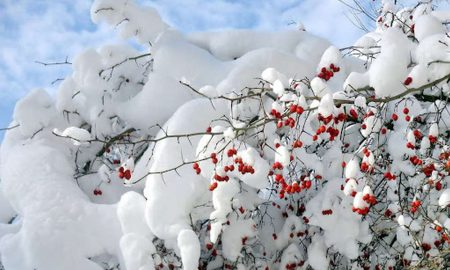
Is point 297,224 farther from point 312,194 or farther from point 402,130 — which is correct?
point 402,130

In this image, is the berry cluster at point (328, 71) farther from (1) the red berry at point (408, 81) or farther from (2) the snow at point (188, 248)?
(2) the snow at point (188, 248)

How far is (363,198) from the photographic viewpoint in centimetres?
291

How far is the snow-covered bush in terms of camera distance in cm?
327

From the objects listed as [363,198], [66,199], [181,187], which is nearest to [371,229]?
[363,198]

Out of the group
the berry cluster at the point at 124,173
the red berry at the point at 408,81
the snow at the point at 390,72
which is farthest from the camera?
the berry cluster at the point at 124,173

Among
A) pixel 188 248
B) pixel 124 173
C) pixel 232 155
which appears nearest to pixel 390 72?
pixel 232 155

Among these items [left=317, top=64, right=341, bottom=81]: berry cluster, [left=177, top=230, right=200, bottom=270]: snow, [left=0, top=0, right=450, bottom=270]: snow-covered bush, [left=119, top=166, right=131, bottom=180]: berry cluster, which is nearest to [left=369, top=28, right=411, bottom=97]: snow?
[left=0, top=0, right=450, bottom=270]: snow-covered bush

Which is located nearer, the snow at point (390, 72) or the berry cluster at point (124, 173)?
the snow at point (390, 72)

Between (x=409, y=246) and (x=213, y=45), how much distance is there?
7.90ft

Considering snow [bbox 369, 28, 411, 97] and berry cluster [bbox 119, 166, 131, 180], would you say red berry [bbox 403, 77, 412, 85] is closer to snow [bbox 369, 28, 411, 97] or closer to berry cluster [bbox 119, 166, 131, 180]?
snow [bbox 369, 28, 411, 97]

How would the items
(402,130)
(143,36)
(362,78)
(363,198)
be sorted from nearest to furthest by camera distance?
(363,198) → (362,78) → (402,130) → (143,36)

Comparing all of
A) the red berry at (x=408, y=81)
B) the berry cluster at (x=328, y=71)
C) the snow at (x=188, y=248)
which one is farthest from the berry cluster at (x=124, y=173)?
the red berry at (x=408, y=81)

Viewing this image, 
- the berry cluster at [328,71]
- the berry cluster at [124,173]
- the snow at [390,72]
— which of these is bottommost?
the berry cluster at [124,173]

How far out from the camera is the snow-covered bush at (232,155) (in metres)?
3.27
